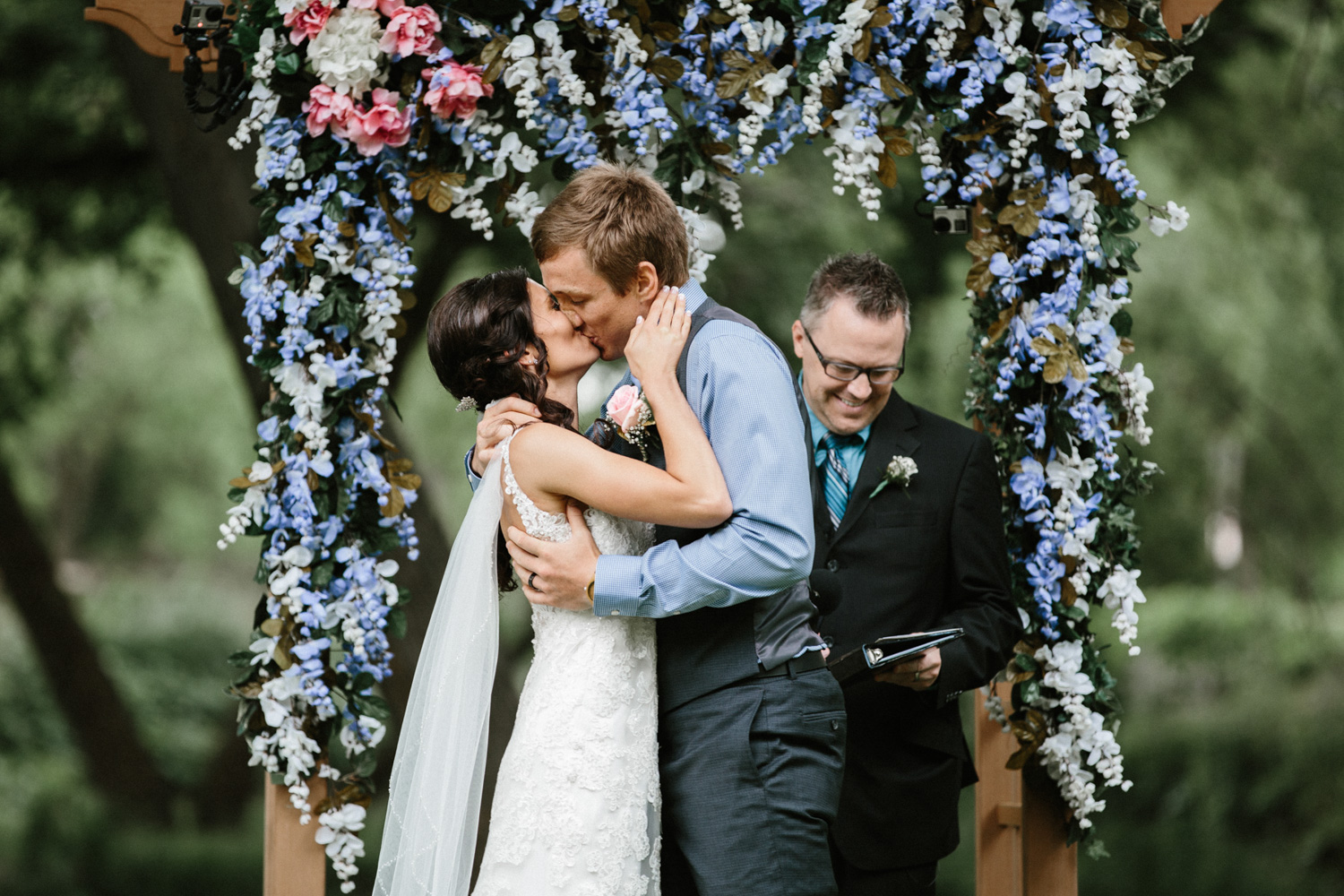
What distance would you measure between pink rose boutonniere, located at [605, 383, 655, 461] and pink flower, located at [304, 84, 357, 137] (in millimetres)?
1209

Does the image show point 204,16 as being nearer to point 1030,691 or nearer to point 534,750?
point 534,750


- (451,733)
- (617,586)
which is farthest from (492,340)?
(451,733)

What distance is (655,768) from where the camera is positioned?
222 cm

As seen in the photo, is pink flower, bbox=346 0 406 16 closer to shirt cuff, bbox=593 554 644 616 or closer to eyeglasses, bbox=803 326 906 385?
eyeglasses, bbox=803 326 906 385

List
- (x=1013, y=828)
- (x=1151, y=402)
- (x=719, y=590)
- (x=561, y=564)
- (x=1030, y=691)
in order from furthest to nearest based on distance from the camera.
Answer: (x=1151, y=402) < (x=1013, y=828) < (x=1030, y=691) < (x=561, y=564) < (x=719, y=590)

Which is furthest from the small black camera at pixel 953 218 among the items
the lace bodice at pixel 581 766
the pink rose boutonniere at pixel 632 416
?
the lace bodice at pixel 581 766

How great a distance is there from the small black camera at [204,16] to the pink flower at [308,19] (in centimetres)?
30

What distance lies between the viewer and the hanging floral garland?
9.86 ft

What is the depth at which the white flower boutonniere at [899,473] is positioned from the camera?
2.86m

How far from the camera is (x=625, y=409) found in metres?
2.20

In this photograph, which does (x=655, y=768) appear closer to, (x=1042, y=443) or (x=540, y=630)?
(x=540, y=630)

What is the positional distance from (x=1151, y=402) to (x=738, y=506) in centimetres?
767

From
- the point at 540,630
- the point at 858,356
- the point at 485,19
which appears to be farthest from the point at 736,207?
Result: the point at 540,630

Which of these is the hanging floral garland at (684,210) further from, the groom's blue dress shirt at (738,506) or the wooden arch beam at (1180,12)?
the groom's blue dress shirt at (738,506)
